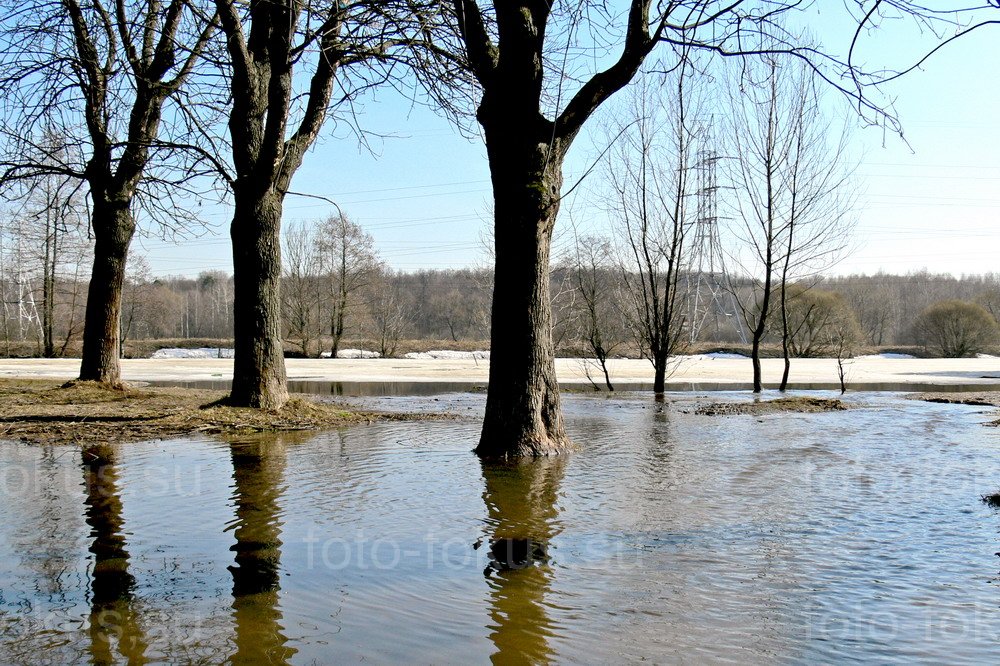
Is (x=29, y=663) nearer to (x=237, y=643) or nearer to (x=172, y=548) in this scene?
(x=237, y=643)

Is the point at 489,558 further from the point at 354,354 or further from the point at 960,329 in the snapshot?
the point at 960,329

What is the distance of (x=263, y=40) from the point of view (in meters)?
12.1

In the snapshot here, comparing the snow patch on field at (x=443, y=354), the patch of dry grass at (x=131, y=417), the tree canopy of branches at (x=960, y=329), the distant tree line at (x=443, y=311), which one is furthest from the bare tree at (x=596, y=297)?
the tree canopy of branches at (x=960, y=329)

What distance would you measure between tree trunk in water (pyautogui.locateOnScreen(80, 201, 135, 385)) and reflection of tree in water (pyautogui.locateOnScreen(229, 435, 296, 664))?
8.43 meters

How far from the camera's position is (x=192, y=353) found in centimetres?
5941

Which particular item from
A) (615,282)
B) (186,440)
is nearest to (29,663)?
(186,440)

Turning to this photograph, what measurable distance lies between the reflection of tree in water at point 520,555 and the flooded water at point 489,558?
2 centimetres

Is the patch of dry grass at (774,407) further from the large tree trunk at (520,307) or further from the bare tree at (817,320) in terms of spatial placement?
the bare tree at (817,320)

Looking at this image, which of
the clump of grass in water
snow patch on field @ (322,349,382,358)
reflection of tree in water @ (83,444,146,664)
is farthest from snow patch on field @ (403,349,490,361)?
the clump of grass in water

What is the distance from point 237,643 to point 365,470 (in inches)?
175

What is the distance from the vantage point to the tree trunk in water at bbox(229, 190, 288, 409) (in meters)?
11.4

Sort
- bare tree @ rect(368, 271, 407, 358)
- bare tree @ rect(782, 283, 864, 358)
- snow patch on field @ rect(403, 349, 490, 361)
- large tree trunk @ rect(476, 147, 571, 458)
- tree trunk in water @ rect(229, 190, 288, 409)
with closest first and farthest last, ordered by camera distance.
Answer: large tree trunk @ rect(476, 147, 571, 458) < tree trunk in water @ rect(229, 190, 288, 409) < bare tree @ rect(782, 283, 864, 358) < snow patch on field @ rect(403, 349, 490, 361) < bare tree @ rect(368, 271, 407, 358)

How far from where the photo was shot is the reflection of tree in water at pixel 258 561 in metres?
3.19

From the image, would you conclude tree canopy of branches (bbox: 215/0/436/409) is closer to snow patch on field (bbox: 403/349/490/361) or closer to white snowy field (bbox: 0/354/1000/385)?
white snowy field (bbox: 0/354/1000/385)
